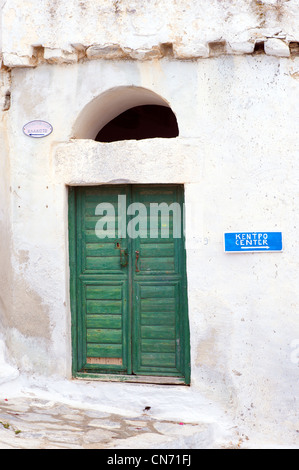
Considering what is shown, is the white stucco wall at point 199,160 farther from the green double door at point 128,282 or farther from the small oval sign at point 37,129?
the green double door at point 128,282

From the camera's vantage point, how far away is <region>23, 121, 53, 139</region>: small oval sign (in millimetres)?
5461

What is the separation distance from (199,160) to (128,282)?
1.44 meters

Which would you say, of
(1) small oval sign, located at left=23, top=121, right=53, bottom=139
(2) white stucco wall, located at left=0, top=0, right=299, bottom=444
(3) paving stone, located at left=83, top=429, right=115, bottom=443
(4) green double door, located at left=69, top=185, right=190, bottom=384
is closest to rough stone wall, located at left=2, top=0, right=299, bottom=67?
(2) white stucco wall, located at left=0, top=0, right=299, bottom=444

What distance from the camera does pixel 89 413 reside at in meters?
5.13

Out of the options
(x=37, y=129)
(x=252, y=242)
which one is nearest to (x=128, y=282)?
(x=252, y=242)

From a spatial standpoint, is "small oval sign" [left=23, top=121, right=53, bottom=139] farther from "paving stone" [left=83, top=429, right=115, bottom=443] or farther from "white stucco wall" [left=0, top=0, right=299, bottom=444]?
"paving stone" [left=83, top=429, right=115, bottom=443]

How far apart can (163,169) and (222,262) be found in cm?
107

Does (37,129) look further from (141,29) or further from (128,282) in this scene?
A: (128,282)

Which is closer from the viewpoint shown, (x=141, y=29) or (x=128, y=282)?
(x=141, y=29)

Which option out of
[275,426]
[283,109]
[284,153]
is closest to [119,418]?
[275,426]

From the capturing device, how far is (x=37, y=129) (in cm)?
548

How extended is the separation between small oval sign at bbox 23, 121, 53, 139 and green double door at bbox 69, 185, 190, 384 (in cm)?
64

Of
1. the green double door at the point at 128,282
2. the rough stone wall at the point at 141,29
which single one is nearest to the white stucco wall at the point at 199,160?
the rough stone wall at the point at 141,29

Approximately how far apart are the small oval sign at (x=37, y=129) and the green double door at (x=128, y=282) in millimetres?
639
